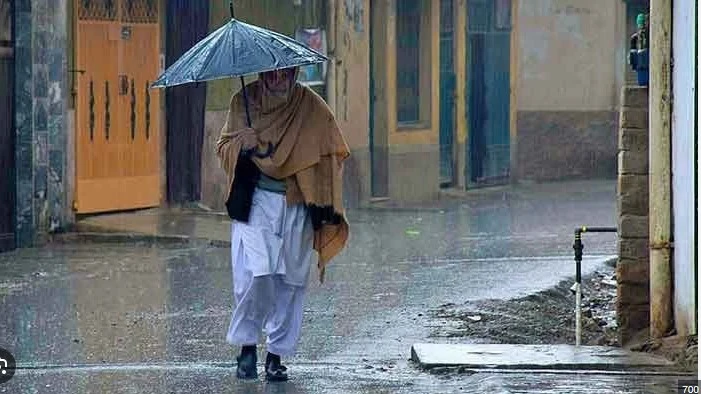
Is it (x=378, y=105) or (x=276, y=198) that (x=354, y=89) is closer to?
(x=378, y=105)

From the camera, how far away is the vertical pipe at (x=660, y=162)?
8.31 meters

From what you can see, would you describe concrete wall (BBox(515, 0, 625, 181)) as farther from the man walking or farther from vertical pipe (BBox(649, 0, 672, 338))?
the man walking

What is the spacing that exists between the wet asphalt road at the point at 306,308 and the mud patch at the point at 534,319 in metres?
0.21

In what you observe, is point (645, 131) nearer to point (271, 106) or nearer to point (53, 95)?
point (271, 106)

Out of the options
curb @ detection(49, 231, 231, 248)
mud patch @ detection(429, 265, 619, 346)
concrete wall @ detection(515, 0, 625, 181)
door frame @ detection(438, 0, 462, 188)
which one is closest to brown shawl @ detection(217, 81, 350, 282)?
mud patch @ detection(429, 265, 619, 346)

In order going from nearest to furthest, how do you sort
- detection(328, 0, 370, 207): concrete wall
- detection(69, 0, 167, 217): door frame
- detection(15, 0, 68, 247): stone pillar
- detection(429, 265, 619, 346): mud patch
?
detection(429, 265, 619, 346): mud patch → detection(15, 0, 68, 247): stone pillar → detection(69, 0, 167, 217): door frame → detection(328, 0, 370, 207): concrete wall

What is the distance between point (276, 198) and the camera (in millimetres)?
7871

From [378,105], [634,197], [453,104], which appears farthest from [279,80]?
[453,104]

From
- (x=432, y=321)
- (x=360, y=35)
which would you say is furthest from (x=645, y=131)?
(x=360, y=35)

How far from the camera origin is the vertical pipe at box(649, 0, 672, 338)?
327 inches

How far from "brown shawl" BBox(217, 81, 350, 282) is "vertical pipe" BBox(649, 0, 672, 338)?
165 cm

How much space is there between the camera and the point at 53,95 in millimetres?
14602

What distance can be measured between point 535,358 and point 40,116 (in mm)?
7386

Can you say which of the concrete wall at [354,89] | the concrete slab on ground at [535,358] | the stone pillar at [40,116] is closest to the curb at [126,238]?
the stone pillar at [40,116]
